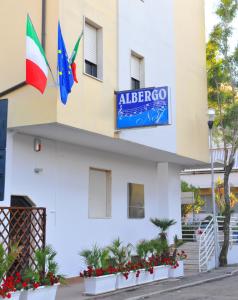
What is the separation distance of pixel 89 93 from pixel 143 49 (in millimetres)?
3809

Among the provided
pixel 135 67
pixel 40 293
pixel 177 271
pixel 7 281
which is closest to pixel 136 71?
pixel 135 67

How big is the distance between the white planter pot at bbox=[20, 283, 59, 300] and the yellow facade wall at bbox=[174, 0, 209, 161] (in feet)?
27.8

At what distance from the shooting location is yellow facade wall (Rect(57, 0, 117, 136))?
12.8m

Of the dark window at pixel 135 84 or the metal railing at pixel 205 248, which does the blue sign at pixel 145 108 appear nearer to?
the dark window at pixel 135 84

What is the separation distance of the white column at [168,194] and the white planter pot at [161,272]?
17.3 ft

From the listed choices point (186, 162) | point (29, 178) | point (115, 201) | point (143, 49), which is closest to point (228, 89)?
point (186, 162)

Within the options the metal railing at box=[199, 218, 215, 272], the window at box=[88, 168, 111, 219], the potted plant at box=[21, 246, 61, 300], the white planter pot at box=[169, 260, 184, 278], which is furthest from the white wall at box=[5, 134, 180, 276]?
the potted plant at box=[21, 246, 61, 300]

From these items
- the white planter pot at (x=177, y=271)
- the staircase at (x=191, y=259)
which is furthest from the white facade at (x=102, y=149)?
the white planter pot at (x=177, y=271)

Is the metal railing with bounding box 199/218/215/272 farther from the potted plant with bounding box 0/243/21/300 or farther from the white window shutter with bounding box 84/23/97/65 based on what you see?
the potted plant with bounding box 0/243/21/300

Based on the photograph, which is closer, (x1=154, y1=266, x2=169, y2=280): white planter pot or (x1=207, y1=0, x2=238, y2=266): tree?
(x1=154, y1=266, x2=169, y2=280): white planter pot

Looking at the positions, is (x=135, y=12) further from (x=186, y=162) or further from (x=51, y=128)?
→ (x=186, y=162)

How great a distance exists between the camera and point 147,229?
19.5 metres

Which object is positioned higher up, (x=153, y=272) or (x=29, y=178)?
(x=29, y=178)

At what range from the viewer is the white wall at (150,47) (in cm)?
1530
